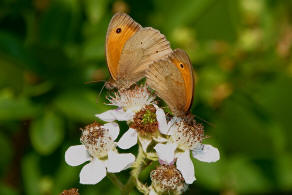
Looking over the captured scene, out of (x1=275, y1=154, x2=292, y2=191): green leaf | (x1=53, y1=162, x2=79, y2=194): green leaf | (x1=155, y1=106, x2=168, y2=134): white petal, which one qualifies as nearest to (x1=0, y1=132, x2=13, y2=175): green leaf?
(x1=53, y1=162, x2=79, y2=194): green leaf

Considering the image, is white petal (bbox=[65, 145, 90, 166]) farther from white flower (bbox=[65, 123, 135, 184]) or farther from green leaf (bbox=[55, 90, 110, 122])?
green leaf (bbox=[55, 90, 110, 122])

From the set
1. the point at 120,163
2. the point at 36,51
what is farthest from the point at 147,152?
the point at 36,51

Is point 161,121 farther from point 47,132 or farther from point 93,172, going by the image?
point 47,132

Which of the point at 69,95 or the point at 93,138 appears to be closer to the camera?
the point at 93,138

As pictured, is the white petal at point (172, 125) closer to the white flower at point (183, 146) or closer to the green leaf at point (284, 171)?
the white flower at point (183, 146)

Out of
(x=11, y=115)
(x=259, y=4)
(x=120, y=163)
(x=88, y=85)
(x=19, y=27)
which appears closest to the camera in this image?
(x=120, y=163)

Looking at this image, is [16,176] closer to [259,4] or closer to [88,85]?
[88,85]
